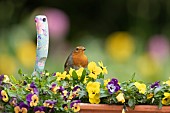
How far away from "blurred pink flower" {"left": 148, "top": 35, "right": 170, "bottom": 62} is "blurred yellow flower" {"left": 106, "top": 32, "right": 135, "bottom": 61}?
0.47 feet

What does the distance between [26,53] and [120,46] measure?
0.69m

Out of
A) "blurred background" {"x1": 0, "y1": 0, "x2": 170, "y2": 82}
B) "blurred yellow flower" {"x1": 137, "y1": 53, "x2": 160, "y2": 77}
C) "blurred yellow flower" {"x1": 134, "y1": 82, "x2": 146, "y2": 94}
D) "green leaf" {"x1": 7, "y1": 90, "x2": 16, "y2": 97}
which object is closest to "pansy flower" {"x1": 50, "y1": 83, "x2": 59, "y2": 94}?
"green leaf" {"x1": 7, "y1": 90, "x2": 16, "y2": 97}

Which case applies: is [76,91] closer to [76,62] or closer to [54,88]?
[54,88]

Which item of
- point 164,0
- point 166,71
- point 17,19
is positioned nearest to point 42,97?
point 166,71

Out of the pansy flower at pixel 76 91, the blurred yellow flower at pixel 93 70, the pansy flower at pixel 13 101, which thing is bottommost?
the pansy flower at pixel 13 101

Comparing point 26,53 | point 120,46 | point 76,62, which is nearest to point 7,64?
point 26,53

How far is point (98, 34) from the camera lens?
570cm

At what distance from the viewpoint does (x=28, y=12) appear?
5.66 meters

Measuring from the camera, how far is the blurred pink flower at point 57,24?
201 inches

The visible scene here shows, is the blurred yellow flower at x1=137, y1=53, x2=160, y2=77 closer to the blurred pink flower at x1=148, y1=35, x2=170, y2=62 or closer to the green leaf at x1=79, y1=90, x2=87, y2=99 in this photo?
the blurred pink flower at x1=148, y1=35, x2=170, y2=62

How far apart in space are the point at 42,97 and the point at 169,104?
358 millimetres

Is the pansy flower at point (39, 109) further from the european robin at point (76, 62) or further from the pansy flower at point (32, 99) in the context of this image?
the european robin at point (76, 62)

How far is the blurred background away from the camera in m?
4.64

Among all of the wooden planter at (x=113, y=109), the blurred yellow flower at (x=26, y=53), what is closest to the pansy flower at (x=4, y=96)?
the wooden planter at (x=113, y=109)
